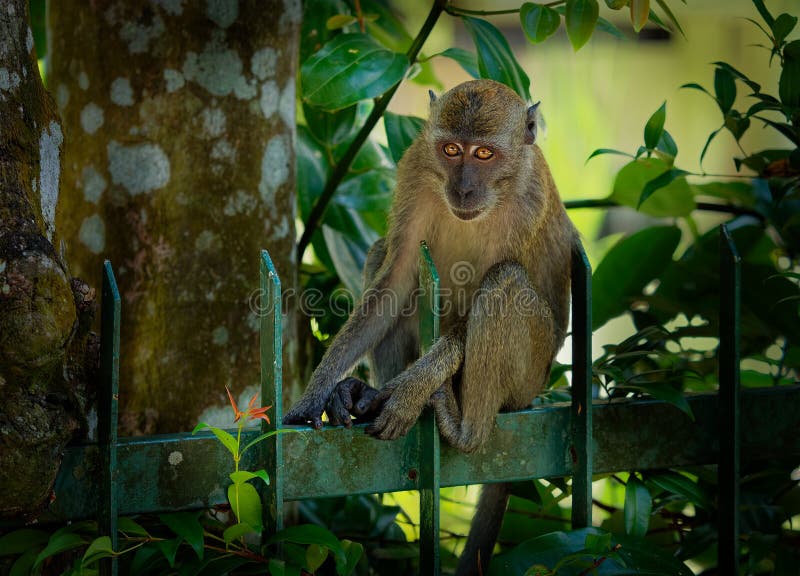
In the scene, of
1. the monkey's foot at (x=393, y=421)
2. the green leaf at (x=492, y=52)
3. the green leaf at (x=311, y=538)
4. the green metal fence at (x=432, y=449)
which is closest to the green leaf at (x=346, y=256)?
the green leaf at (x=492, y=52)

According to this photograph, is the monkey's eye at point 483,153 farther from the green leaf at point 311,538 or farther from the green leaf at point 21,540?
the green leaf at point 21,540

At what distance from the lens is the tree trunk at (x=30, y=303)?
2098 millimetres

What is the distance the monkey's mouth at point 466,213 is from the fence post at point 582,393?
879 millimetres

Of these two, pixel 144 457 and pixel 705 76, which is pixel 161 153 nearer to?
pixel 144 457

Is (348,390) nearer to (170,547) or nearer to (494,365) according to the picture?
(494,365)

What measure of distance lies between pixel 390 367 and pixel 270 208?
3.18ft

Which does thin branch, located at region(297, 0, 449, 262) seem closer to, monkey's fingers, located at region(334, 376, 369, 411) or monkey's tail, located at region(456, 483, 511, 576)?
monkey's fingers, located at region(334, 376, 369, 411)

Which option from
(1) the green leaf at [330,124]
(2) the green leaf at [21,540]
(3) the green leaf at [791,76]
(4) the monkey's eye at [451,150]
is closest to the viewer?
(2) the green leaf at [21,540]

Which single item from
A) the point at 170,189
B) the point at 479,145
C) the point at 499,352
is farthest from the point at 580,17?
the point at 170,189

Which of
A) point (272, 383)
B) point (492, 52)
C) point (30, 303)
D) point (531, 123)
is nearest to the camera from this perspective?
point (30, 303)

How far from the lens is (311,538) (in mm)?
2412

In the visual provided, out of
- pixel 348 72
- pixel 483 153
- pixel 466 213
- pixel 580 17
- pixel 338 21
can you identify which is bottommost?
pixel 466 213

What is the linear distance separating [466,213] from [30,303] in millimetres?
2000

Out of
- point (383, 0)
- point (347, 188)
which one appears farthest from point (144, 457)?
point (383, 0)
